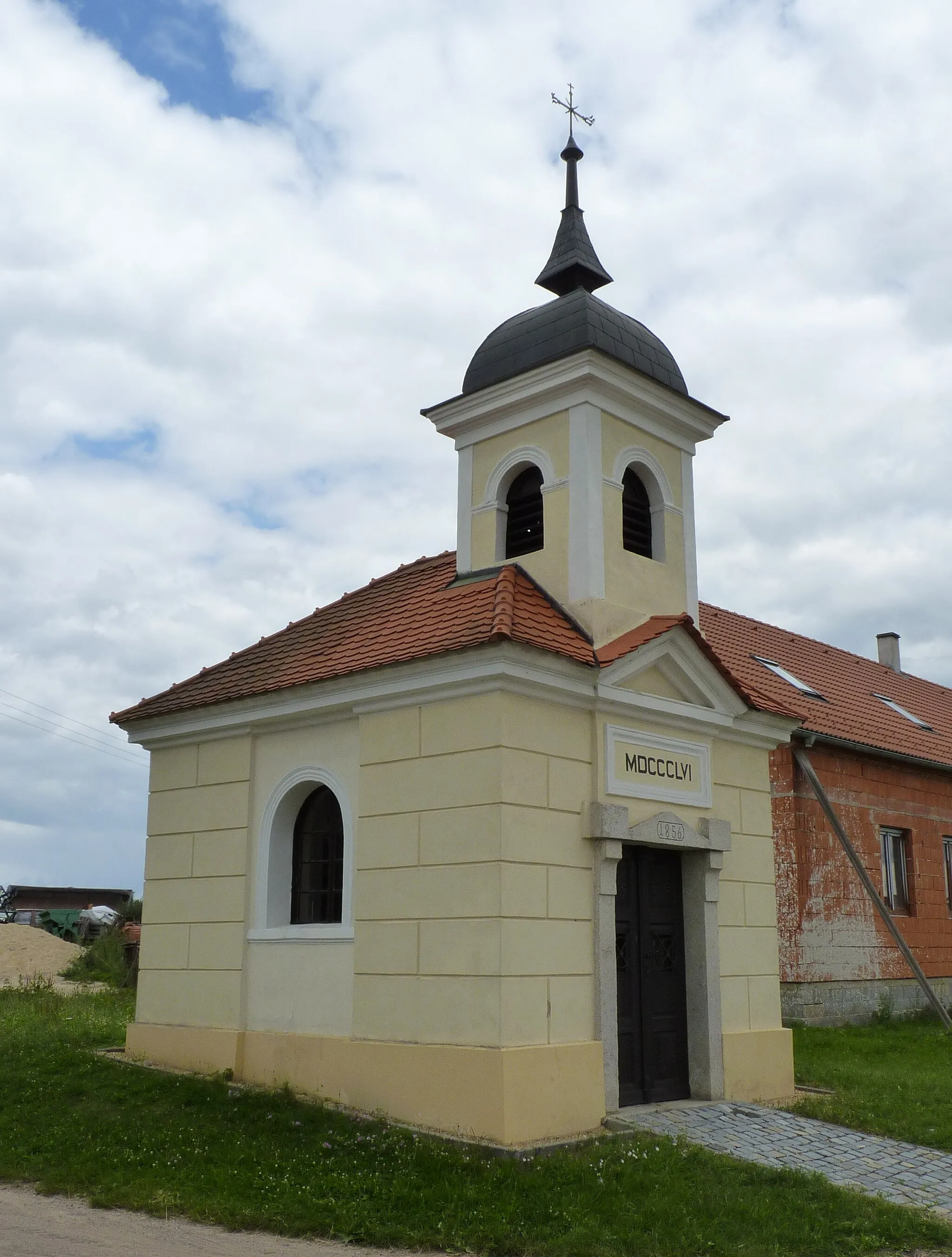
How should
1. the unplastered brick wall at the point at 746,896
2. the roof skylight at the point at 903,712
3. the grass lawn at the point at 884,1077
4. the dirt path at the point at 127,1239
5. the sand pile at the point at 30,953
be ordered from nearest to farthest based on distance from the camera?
the dirt path at the point at 127,1239 < the grass lawn at the point at 884,1077 < the unplastered brick wall at the point at 746,896 < the roof skylight at the point at 903,712 < the sand pile at the point at 30,953

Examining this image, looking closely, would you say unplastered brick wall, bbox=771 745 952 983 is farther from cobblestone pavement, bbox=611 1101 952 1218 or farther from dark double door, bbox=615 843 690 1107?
cobblestone pavement, bbox=611 1101 952 1218

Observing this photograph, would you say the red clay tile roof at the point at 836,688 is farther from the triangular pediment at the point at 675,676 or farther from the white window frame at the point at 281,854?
the white window frame at the point at 281,854

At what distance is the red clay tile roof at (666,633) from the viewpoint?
10.0m

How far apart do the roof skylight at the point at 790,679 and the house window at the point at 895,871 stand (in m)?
2.34

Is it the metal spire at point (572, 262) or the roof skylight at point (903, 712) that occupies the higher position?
the metal spire at point (572, 262)

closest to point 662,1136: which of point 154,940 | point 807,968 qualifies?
point 154,940

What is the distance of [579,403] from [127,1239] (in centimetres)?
752

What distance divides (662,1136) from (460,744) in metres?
3.22

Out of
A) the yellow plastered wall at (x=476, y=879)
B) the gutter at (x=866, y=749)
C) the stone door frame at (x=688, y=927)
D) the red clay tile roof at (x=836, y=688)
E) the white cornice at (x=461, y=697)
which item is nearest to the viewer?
the yellow plastered wall at (x=476, y=879)

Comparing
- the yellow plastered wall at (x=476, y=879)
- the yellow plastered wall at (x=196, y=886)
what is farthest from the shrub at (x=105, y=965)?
the yellow plastered wall at (x=476, y=879)

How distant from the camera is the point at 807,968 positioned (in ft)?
52.2

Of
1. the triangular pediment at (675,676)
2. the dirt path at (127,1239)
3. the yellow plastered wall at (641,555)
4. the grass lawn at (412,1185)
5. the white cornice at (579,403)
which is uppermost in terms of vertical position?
the white cornice at (579,403)

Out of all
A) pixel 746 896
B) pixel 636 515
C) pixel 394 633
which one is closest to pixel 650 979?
pixel 746 896

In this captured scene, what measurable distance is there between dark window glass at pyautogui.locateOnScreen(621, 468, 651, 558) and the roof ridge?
4.13 feet
